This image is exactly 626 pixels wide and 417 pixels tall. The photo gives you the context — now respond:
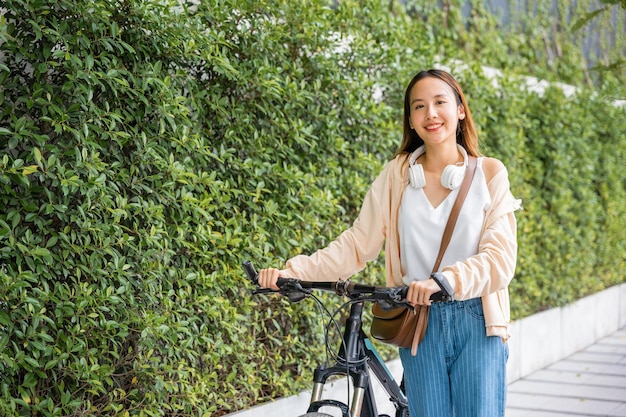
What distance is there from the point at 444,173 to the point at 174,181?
1.37m

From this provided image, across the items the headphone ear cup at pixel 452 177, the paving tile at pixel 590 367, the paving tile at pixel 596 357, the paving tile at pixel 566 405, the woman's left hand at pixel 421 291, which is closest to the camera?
the woman's left hand at pixel 421 291

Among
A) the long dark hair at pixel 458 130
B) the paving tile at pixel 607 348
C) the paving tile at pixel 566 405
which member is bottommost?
the paving tile at pixel 607 348

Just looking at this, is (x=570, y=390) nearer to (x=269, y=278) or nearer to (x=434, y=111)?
(x=434, y=111)

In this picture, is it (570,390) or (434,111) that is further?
(570,390)

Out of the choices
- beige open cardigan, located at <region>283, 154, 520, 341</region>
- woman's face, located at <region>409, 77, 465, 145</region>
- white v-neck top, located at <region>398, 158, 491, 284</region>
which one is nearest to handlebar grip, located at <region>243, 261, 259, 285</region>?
beige open cardigan, located at <region>283, 154, 520, 341</region>

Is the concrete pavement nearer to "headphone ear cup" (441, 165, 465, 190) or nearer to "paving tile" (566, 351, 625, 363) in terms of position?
"paving tile" (566, 351, 625, 363)

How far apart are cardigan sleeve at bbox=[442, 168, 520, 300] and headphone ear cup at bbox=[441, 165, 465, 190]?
0.34 ft

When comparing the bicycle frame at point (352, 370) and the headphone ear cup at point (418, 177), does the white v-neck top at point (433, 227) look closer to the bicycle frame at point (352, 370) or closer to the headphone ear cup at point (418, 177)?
the headphone ear cup at point (418, 177)

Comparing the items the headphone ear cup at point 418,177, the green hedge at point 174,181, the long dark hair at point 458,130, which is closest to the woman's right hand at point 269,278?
the headphone ear cup at point 418,177

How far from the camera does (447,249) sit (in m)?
3.06

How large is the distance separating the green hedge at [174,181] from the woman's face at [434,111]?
4.08 feet

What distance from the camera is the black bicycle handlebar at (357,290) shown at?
271 centimetres

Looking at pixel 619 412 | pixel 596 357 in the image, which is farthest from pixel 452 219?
pixel 596 357

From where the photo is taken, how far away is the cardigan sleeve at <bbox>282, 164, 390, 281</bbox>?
10.6ft
